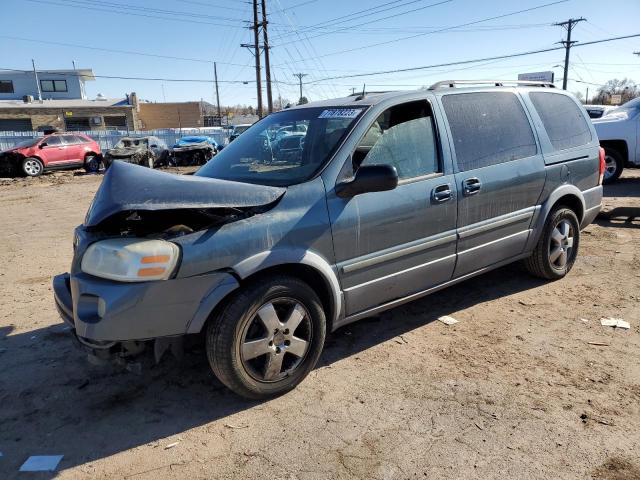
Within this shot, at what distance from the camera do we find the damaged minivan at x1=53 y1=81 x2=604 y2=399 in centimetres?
255

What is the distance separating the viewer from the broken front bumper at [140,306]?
2.47 meters

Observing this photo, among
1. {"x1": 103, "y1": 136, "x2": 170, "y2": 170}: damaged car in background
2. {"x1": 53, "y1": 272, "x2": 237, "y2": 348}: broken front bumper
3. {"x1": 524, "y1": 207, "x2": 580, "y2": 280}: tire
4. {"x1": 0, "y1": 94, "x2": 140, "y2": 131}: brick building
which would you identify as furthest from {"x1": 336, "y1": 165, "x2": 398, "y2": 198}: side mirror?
{"x1": 0, "y1": 94, "x2": 140, "y2": 131}: brick building

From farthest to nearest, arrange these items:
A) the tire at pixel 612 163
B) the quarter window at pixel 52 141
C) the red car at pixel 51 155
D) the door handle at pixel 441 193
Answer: the quarter window at pixel 52 141 < the red car at pixel 51 155 < the tire at pixel 612 163 < the door handle at pixel 441 193

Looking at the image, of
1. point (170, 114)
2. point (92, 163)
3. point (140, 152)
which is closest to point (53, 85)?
point (170, 114)

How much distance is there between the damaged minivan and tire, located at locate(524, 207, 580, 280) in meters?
0.10

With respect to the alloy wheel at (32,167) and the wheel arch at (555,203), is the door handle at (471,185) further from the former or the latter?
the alloy wheel at (32,167)

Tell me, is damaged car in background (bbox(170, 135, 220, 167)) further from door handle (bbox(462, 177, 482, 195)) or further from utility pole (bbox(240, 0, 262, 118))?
door handle (bbox(462, 177, 482, 195))

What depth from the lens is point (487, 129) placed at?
3967 mm

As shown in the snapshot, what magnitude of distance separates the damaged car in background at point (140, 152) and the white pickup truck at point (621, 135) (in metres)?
17.0

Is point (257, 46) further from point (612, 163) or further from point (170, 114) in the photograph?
point (170, 114)

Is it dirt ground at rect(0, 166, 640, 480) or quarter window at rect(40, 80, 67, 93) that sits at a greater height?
quarter window at rect(40, 80, 67, 93)

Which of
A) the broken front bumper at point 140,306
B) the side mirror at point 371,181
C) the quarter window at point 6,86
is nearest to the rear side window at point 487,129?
the side mirror at point 371,181

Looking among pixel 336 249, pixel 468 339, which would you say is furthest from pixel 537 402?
pixel 336 249

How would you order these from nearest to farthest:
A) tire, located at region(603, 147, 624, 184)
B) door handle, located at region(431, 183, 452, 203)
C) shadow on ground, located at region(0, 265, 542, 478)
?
shadow on ground, located at region(0, 265, 542, 478) < door handle, located at region(431, 183, 452, 203) < tire, located at region(603, 147, 624, 184)
